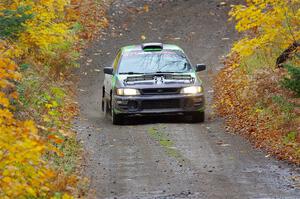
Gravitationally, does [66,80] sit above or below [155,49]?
below

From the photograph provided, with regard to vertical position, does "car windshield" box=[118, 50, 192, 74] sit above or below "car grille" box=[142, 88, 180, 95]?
above

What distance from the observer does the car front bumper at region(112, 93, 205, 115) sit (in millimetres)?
17531

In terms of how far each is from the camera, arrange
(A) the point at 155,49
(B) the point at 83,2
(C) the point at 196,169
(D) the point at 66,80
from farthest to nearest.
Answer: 1. (B) the point at 83,2
2. (D) the point at 66,80
3. (A) the point at 155,49
4. (C) the point at 196,169

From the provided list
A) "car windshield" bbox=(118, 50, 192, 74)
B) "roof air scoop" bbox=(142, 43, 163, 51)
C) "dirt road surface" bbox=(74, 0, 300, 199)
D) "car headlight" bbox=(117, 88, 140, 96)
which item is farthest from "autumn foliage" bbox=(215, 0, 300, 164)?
"car headlight" bbox=(117, 88, 140, 96)

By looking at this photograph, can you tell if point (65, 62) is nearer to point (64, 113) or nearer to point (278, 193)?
point (64, 113)

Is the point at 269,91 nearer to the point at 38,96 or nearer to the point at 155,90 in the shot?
the point at 155,90

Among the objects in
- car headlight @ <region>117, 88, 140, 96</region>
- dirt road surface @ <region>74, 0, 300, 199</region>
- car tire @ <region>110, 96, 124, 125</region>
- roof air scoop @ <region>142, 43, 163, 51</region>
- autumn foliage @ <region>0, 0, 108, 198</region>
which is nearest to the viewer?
autumn foliage @ <region>0, 0, 108, 198</region>

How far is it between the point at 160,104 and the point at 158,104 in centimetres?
4

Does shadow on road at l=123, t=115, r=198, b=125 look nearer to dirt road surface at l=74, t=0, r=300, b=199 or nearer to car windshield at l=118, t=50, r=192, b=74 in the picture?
dirt road surface at l=74, t=0, r=300, b=199

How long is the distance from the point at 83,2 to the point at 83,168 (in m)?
22.6

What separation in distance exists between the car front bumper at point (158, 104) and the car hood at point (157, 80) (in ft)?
0.90

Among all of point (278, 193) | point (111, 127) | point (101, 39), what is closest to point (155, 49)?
point (111, 127)

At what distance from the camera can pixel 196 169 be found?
12.9 m

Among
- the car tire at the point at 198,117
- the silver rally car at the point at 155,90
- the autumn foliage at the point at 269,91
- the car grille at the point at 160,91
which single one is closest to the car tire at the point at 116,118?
the silver rally car at the point at 155,90
